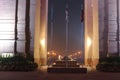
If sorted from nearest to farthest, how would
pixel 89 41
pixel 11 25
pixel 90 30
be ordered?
pixel 11 25 < pixel 89 41 < pixel 90 30

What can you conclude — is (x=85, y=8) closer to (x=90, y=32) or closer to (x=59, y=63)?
(x=90, y=32)

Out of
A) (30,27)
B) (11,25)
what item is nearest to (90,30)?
(30,27)

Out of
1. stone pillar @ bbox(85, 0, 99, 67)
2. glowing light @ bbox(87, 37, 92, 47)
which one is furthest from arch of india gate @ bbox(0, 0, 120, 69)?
glowing light @ bbox(87, 37, 92, 47)

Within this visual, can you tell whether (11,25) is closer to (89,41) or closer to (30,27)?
(30,27)

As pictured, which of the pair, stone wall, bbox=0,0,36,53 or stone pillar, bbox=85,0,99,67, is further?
stone pillar, bbox=85,0,99,67

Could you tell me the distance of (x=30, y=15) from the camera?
2238 centimetres

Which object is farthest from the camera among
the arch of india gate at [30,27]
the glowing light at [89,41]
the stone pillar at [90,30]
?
the glowing light at [89,41]

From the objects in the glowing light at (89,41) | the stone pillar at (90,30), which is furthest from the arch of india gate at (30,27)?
the glowing light at (89,41)

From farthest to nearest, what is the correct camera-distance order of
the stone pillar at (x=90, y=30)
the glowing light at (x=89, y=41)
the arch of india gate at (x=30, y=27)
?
the glowing light at (x=89, y=41) < the stone pillar at (x=90, y=30) < the arch of india gate at (x=30, y=27)

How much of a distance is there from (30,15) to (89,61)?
8.56 meters

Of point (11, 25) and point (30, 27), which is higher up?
point (11, 25)

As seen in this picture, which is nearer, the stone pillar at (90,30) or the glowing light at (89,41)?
the stone pillar at (90,30)

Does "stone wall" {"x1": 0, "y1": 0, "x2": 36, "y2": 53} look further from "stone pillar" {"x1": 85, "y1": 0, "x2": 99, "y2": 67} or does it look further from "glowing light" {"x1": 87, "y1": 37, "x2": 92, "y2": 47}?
"glowing light" {"x1": 87, "y1": 37, "x2": 92, "y2": 47}

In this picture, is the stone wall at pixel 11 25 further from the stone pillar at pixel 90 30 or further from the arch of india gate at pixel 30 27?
the stone pillar at pixel 90 30
